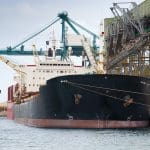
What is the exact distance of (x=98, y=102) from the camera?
59.8 meters

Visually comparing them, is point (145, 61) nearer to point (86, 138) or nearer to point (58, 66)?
point (58, 66)

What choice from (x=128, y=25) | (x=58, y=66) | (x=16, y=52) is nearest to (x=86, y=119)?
(x=58, y=66)

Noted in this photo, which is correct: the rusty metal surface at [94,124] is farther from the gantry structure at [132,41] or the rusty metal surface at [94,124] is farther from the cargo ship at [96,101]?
the gantry structure at [132,41]

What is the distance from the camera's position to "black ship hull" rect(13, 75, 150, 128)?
5944 cm

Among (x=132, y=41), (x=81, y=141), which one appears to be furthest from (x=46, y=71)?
(x=81, y=141)

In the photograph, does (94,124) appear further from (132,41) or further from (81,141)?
(132,41)

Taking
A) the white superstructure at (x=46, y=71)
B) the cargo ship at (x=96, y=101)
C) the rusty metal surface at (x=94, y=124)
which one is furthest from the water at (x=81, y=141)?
the white superstructure at (x=46, y=71)

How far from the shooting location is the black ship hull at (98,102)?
5944 centimetres

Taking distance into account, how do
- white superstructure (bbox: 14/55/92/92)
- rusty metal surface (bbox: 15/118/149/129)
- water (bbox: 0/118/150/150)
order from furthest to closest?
white superstructure (bbox: 14/55/92/92)
rusty metal surface (bbox: 15/118/149/129)
water (bbox: 0/118/150/150)

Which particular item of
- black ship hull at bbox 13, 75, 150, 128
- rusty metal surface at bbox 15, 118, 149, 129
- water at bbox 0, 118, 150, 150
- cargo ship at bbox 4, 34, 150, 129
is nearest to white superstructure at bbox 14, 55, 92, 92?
cargo ship at bbox 4, 34, 150, 129

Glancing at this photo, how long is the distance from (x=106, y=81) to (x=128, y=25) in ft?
94.3

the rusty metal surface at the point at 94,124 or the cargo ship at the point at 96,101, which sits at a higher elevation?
the cargo ship at the point at 96,101

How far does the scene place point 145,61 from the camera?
89875 mm

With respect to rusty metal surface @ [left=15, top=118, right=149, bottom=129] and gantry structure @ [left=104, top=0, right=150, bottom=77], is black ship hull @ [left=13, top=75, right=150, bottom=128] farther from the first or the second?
gantry structure @ [left=104, top=0, right=150, bottom=77]
